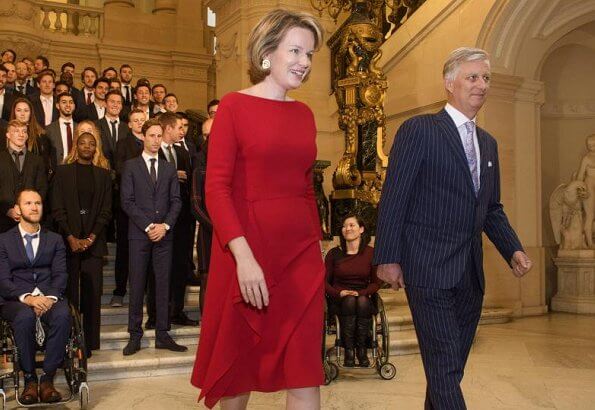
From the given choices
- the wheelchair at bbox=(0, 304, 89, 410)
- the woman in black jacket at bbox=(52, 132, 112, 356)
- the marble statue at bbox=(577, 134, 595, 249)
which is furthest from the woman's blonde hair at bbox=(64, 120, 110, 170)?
the marble statue at bbox=(577, 134, 595, 249)

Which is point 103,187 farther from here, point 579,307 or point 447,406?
point 579,307

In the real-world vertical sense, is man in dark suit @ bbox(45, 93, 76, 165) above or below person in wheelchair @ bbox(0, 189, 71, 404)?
above

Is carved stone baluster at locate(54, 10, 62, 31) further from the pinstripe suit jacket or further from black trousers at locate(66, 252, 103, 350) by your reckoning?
the pinstripe suit jacket

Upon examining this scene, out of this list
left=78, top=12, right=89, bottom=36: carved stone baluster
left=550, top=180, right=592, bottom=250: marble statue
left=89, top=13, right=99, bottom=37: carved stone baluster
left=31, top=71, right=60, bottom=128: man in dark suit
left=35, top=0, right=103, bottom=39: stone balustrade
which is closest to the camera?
left=31, top=71, right=60, bottom=128: man in dark suit

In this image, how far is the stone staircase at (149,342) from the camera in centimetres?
620

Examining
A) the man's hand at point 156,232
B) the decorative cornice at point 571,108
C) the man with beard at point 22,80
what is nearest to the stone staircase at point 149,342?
the man's hand at point 156,232

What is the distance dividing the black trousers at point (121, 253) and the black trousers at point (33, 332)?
6.93 ft

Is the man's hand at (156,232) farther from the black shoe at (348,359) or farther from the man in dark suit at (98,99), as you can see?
the man in dark suit at (98,99)

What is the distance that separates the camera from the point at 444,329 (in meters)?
3.09

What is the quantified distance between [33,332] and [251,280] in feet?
10.7

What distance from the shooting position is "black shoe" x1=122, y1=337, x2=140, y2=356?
638 centimetres

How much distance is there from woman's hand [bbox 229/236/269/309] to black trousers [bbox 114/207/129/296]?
16.7ft

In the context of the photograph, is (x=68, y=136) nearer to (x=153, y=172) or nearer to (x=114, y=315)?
(x=153, y=172)

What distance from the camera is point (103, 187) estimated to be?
262 inches
